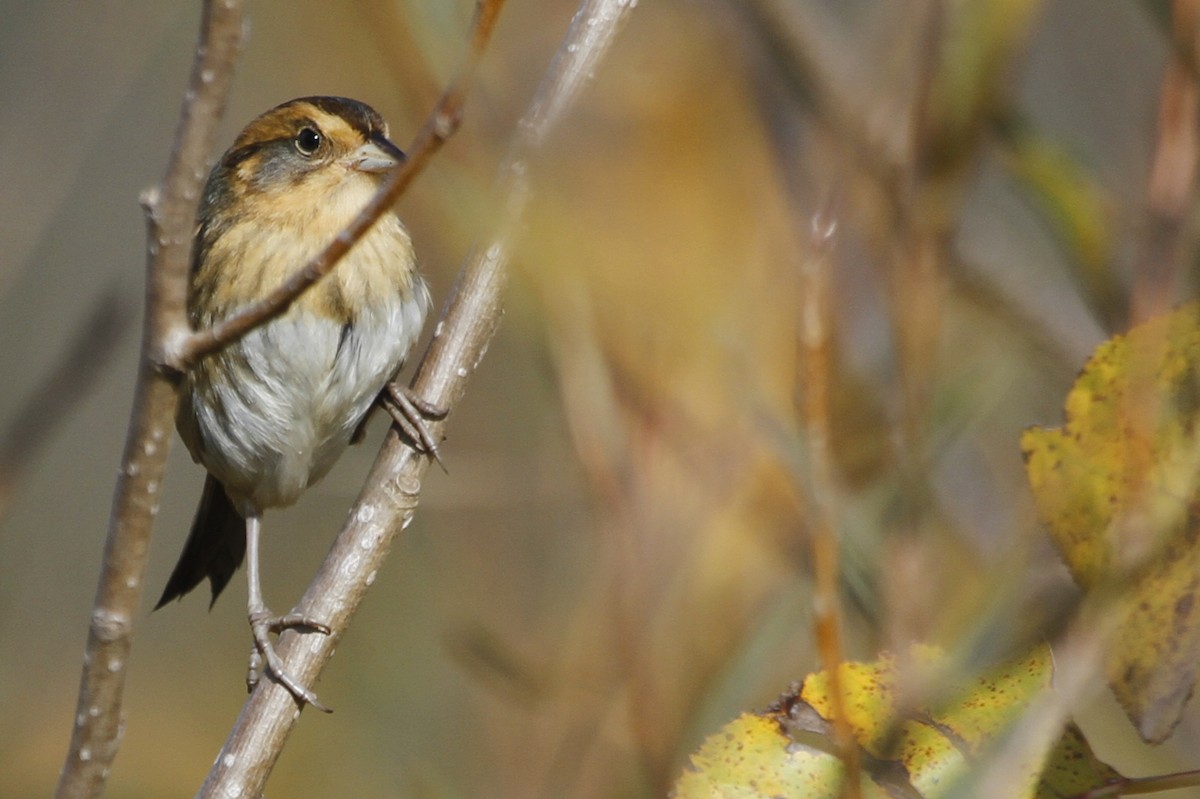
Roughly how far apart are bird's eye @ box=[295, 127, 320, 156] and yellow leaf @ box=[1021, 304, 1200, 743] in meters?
1.93

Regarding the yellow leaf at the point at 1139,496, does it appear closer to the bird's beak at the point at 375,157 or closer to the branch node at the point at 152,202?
the branch node at the point at 152,202

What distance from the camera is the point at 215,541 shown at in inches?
128

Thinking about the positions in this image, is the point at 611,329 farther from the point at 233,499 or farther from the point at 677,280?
the point at 233,499

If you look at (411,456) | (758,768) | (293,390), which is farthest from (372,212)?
(293,390)

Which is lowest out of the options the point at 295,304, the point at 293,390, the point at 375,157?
the point at 293,390

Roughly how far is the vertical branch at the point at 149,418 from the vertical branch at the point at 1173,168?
2.70 ft

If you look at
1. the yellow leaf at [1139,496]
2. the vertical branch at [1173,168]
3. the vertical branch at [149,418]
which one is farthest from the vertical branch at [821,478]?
the vertical branch at [149,418]

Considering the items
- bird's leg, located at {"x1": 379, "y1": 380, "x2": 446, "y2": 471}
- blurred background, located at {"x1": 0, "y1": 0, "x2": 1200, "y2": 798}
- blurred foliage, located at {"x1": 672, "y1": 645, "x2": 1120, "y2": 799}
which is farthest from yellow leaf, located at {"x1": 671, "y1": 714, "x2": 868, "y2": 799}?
bird's leg, located at {"x1": 379, "y1": 380, "x2": 446, "y2": 471}

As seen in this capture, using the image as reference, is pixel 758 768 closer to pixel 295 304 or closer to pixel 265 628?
pixel 265 628

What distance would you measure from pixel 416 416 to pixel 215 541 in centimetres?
126

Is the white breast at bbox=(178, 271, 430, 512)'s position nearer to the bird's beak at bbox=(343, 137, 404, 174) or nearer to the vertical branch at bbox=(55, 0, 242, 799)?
the bird's beak at bbox=(343, 137, 404, 174)

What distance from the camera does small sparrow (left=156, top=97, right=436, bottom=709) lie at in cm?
265

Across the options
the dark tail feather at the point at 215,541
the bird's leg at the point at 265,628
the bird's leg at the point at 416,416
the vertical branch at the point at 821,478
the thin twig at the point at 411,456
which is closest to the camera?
the vertical branch at the point at 821,478

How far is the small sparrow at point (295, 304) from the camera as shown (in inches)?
104
